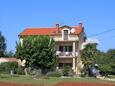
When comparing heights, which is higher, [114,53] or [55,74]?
[114,53]

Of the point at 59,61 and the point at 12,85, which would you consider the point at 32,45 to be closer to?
the point at 59,61

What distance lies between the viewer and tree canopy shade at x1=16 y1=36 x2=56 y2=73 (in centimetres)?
7781

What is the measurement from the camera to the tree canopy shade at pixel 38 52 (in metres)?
77.8

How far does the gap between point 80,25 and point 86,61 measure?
12501 millimetres

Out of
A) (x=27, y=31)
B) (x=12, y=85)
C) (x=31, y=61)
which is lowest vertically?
(x=12, y=85)

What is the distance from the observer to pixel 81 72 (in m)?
80.2

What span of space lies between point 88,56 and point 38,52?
968 centimetres

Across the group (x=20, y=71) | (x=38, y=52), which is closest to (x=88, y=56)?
(x=38, y=52)

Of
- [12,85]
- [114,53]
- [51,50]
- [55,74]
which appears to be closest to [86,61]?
[51,50]

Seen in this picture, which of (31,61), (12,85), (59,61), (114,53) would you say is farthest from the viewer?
(114,53)

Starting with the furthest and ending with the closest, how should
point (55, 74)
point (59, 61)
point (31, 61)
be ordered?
point (59, 61) → point (31, 61) → point (55, 74)

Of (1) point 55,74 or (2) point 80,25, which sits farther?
(2) point 80,25

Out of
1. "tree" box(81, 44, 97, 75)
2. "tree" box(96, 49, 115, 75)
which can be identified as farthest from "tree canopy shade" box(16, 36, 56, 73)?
"tree" box(96, 49, 115, 75)

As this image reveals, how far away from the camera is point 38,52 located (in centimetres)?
7800
